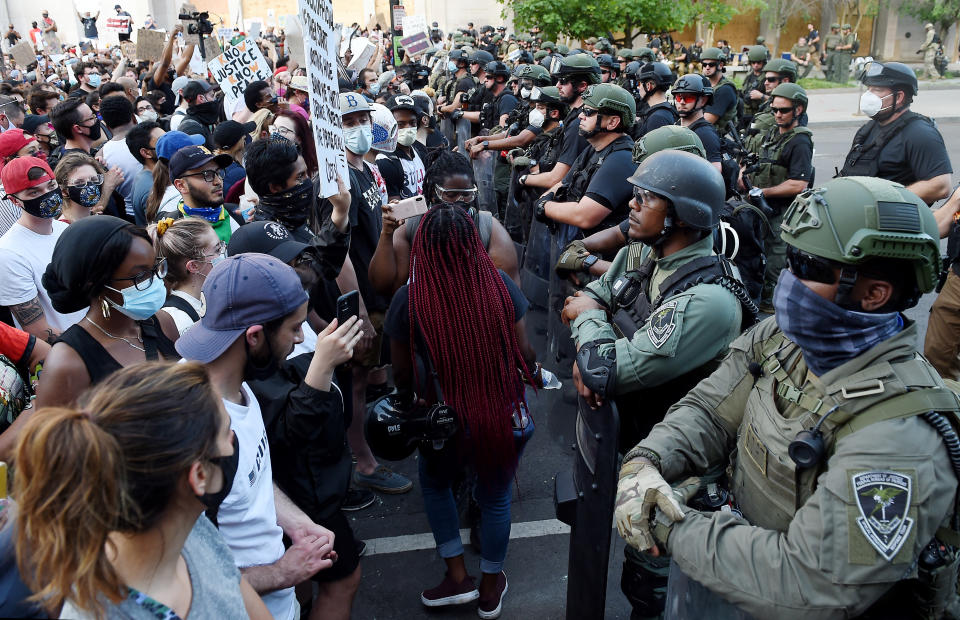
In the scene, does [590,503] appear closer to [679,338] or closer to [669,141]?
[679,338]

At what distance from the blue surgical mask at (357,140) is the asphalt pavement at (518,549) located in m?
1.82

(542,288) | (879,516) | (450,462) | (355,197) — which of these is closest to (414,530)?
(450,462)

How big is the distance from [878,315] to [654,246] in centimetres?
121

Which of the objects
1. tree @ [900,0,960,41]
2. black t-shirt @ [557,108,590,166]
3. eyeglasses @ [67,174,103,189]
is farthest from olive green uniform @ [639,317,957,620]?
tree @ [900,0,960,41]

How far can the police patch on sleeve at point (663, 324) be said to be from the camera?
8.32 feet

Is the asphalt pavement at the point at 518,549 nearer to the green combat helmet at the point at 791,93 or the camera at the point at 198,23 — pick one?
the green combat helmet at the point at 791,93

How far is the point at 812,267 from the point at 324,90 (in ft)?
8.77

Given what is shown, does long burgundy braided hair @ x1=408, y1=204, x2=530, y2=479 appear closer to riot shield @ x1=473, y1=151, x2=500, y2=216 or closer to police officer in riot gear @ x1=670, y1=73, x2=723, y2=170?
police officer in riot gear @ x1=670, y1=73, x2=723, y2=170

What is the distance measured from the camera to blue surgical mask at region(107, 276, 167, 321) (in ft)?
8.94

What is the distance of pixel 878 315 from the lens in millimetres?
1792

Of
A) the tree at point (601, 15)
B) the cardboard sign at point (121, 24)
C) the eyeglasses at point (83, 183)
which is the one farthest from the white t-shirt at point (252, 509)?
the tree at point (601, 15)

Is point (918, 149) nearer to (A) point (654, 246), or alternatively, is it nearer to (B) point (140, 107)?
(A) point (654, 246)

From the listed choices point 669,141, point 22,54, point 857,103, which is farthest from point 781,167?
point 857,103

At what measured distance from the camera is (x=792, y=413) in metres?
1.91
